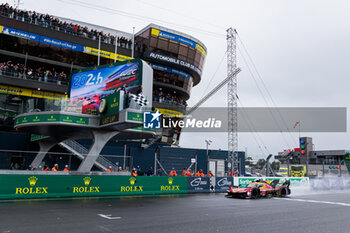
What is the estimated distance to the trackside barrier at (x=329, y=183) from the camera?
27281 millimetres

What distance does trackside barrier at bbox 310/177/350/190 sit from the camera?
89.5ft

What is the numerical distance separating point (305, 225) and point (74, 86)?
22245mm

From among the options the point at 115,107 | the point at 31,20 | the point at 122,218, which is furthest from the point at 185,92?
the point at 122,218

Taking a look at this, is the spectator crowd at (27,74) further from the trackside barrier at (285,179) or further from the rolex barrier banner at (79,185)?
the trackside barrier at (285,179)

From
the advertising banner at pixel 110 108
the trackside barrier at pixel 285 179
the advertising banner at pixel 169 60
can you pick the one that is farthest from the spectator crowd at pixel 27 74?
the trackside barrier at pixel 285 179

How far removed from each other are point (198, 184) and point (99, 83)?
37.9 ft

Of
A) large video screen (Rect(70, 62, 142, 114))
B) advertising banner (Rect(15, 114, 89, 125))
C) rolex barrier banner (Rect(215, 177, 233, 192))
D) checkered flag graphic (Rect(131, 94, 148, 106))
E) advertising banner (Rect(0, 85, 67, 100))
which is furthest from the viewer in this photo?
advertising banner (Rect(0, 85, 67, 100))

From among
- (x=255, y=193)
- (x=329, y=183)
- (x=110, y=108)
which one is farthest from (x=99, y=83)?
(x=329, y=183)

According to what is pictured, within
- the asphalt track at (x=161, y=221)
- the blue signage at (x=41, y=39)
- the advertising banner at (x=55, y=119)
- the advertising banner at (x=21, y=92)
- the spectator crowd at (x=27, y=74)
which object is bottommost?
the asphalt track at (x=161, y=221)

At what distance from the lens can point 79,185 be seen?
17.2 meters

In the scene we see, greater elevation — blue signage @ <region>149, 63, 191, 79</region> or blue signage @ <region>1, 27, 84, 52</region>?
blue signage @ <region>1, 27, 84, 52</region>

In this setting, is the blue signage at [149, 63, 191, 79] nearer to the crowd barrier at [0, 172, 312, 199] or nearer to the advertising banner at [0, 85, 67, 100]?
the advertising banner at [0, 85, 67, 100]

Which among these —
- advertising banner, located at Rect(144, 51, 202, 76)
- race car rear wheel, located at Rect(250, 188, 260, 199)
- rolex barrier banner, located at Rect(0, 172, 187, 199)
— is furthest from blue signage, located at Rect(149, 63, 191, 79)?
race car rear wheel, located at Rect(250, 188, 260, 199)

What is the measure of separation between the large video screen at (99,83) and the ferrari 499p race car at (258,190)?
10072mm
